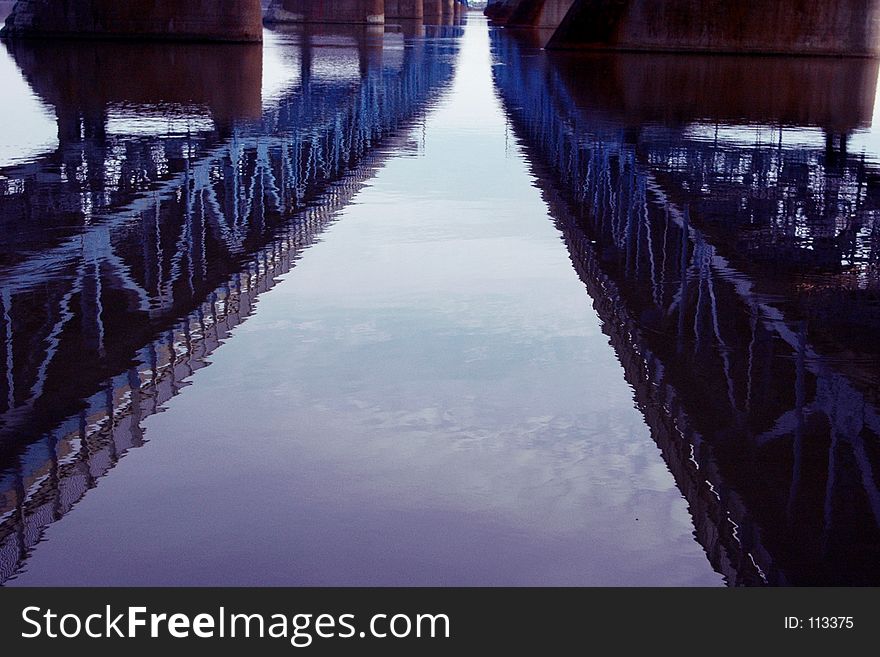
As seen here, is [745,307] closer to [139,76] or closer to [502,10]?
[139,76]

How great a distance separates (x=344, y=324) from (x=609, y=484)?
14.5 feet

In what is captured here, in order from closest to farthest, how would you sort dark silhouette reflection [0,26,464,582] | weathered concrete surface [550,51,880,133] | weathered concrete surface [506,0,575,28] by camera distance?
dark silhouette reflection [0,26,464,582] → weathered concrete surface [550,51,880,133] → weathered concrete surface [506,0,575,28]

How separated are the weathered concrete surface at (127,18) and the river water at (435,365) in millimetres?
41530

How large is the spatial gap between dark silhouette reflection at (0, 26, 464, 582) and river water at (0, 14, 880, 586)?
5cm

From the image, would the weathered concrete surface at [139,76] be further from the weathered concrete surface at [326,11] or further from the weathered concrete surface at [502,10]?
the weathered concrete surface at [502,10]

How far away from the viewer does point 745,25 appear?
6475cm

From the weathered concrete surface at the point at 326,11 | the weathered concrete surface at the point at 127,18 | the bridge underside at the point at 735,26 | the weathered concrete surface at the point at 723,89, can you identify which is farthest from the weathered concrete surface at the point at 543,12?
the weathered concrete surface at the point at 723,89

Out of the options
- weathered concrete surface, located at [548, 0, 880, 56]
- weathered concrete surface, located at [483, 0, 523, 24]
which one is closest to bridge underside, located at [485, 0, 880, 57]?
weathered concrete surface, located at [548, 0, 880, 56]

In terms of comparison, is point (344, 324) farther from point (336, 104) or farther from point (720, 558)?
point (336, 104)

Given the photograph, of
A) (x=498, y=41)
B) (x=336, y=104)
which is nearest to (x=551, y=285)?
(x=336, y=104)

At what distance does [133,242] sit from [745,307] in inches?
262

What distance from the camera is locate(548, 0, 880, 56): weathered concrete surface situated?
63.5m

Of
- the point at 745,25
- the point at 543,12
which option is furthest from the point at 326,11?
the point at 745,25

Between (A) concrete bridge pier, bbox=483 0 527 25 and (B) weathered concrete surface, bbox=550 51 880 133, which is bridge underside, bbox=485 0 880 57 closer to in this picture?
(B) weathered concrete surface, bbox=550 51 880 133
